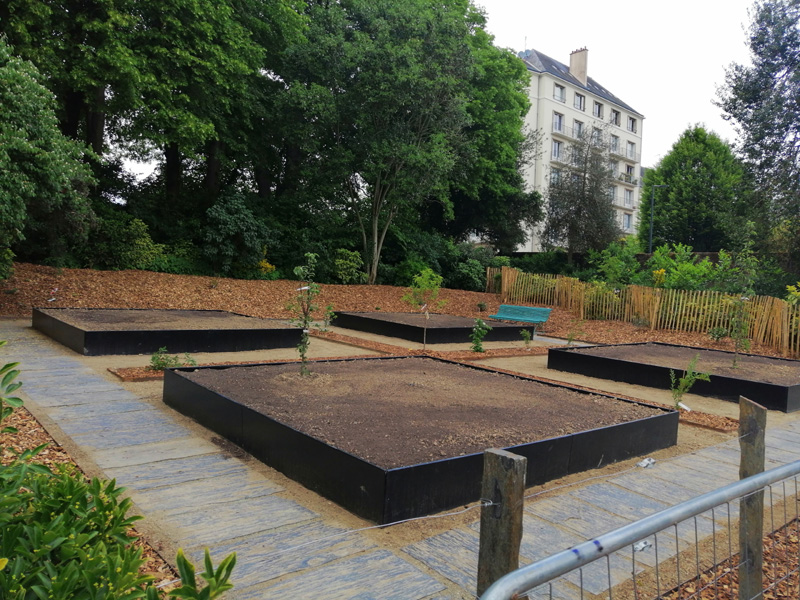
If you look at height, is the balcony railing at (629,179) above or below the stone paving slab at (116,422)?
above

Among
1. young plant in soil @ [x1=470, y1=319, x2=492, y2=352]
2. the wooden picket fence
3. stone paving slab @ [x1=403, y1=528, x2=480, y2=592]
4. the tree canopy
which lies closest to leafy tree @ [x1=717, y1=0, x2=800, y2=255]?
the wooden picket fence

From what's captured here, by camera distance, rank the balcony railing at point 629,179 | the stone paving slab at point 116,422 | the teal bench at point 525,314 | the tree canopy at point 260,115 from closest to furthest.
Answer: the stone paving slab at point 116,422
the teal bench at point 525,314
the tree canopy at point 260,115
the balcony railing at point 629,179

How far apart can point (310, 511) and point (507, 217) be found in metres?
24.6

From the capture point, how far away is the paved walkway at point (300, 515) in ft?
8.75

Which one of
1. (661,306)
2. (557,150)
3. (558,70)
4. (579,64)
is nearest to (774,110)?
(661,306)

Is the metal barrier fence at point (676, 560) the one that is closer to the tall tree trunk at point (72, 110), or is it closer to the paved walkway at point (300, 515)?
the paved walkway at point (300, 515)

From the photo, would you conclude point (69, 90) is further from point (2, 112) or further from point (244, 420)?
point (244, 420)

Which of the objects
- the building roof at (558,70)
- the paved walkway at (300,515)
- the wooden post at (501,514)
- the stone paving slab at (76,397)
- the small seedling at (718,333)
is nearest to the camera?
the wooden post at (501,514)

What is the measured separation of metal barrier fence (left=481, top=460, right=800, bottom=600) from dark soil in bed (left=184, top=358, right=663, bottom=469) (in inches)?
48.0

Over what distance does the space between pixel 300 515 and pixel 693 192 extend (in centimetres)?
3680

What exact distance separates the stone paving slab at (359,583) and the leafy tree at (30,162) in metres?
9.27

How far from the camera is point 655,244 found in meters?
35.5

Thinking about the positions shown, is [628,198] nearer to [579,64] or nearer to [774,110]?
[579,64]

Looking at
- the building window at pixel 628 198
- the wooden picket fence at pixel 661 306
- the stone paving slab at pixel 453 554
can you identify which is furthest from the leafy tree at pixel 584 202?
the building window at pixel 628 198
